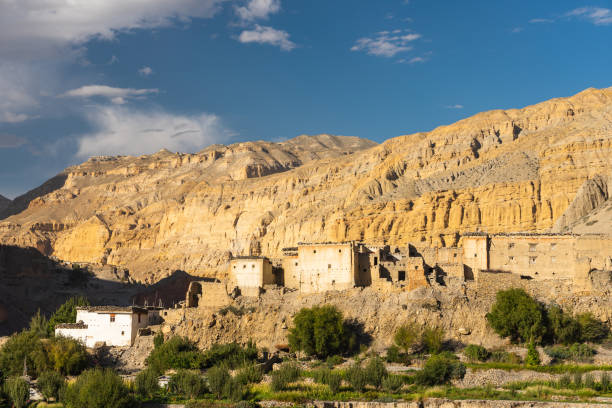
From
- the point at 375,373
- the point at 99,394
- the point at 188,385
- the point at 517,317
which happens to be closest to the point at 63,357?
the point at 188,385

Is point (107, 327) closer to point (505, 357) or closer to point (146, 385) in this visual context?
point (146, 385)

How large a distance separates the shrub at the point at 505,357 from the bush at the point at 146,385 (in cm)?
2179

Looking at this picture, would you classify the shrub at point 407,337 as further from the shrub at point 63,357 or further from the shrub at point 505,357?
the shrub at point 63,357

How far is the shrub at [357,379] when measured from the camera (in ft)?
159

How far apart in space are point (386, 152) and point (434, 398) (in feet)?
356

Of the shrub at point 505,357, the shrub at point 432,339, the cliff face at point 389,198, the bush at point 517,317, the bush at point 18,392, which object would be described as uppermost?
the cliff face at point 389,198

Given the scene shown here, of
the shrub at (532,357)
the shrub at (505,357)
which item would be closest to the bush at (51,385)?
the shrub at (505,357)

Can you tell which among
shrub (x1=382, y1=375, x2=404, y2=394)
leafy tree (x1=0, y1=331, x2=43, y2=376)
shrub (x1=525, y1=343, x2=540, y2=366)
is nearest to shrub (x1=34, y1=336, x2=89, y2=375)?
leafy tree (x1=0, y1=331, x2=43, y2=376)

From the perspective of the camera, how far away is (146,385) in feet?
163

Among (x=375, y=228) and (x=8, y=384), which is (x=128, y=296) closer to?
(x=375, y=228)

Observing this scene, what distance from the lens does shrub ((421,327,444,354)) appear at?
187ft

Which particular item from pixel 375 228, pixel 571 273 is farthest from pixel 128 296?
pixel 571 273

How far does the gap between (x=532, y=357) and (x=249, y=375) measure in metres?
18.0

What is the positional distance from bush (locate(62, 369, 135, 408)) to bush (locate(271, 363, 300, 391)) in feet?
27.0
